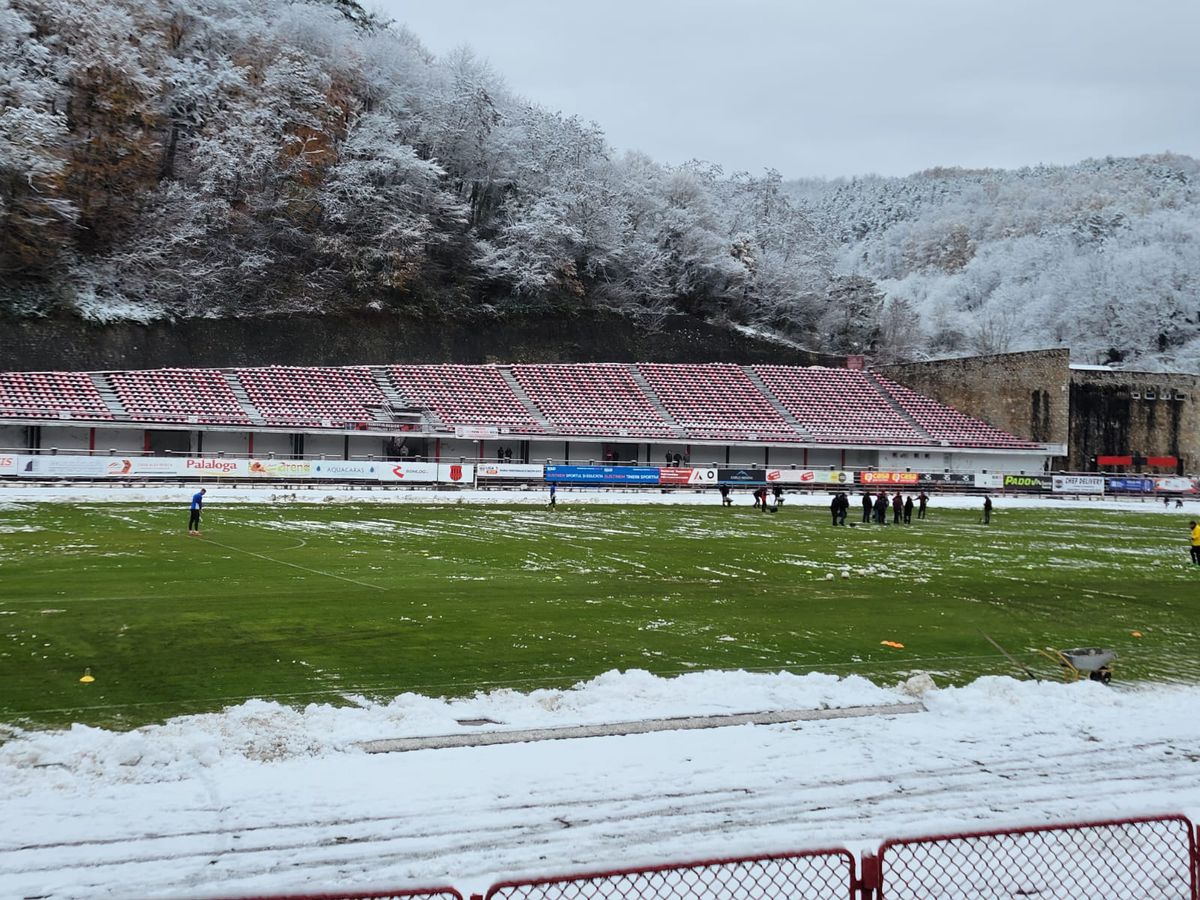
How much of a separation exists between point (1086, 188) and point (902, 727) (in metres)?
181

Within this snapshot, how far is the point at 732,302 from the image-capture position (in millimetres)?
87188

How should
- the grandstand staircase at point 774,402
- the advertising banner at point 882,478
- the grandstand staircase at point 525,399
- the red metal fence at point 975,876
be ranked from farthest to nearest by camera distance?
1. the grandstand staircase at point 774,402
2. the grandstand staircase at point 525,399
3. the advertising banner at point 882,478
4. the red metal fence at point 975,876

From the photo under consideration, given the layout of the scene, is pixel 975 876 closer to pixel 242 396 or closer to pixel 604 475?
pixel 604 475

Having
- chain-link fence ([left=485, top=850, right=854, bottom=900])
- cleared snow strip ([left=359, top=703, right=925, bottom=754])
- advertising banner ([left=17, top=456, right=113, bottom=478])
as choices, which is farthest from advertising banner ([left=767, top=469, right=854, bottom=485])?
chain-link fence ([left=485, top=850, right=854, bottom=900])

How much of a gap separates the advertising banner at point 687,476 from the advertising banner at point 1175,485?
2865 cm

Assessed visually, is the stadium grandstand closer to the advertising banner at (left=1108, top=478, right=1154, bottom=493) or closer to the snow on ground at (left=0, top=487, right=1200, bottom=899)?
the advertising banner at (left=1108, top=478, right=1154, bottom=493)

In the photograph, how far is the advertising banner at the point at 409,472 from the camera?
158 ft

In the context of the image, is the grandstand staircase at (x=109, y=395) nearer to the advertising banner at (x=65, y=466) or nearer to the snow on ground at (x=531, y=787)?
the advertising banner at (x=65, y=466)

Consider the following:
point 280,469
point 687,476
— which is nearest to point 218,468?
point 280,469

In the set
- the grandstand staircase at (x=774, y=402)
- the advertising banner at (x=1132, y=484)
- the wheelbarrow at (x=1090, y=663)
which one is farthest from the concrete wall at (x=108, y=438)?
the advertising banner at (x=1132, y=484)

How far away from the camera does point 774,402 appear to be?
65.8 meters

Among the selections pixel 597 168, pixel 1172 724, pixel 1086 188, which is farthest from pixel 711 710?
pixel 1086 188

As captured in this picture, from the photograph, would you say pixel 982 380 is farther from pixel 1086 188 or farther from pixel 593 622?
pixel 1086 188

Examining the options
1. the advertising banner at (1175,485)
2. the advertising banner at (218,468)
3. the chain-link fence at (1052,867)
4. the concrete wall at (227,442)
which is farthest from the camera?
the advertising banner at (1175,485)
